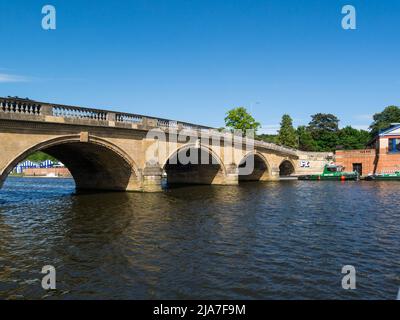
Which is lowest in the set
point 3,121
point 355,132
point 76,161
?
point 76,161

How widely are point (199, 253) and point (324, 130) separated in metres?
105

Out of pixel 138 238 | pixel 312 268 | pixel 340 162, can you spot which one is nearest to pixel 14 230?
pixel 138 238

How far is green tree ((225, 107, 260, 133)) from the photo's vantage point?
74062mm

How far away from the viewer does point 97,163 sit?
1296 inches

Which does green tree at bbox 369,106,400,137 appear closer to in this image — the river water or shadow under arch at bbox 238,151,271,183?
shadow under arch at bbox 238,151,271,183

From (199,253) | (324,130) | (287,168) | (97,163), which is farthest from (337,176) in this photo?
(324,130)

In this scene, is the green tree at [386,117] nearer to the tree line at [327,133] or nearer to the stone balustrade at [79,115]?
the tree line at [327,133]

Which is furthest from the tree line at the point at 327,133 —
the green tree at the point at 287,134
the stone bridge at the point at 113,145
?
the stone bridge at the point at 113,145

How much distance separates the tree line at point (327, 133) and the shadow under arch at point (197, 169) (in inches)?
1998

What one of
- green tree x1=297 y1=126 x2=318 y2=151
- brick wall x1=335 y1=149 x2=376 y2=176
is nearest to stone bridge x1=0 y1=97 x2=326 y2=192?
brick wall x1=335 y1=149 x2=376 y2=176

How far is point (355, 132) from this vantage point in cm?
10494

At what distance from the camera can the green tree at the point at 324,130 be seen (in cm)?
10391
